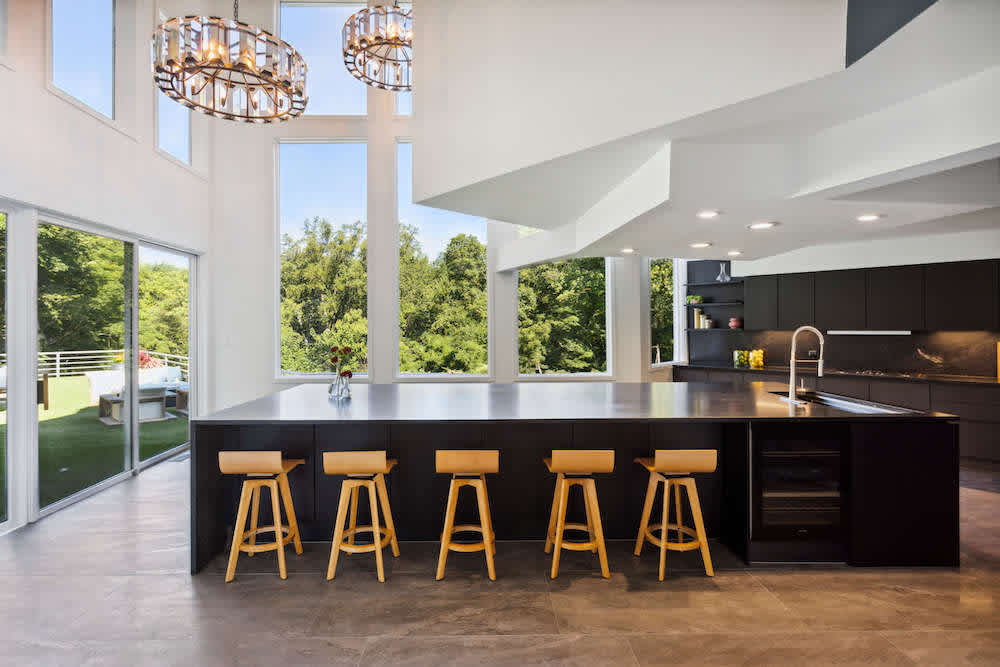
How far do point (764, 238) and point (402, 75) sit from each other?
3405 millimetres

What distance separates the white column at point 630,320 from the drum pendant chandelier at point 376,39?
4.40 metres

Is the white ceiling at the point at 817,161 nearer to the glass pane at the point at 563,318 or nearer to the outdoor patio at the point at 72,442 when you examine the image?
the glass pane at the point at 563,318

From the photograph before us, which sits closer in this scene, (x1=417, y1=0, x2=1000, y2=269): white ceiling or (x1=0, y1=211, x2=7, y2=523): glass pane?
(x1=417, y1=0, x2=1000, y2=269): white ceiling

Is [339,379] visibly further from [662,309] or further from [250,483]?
[662,309]

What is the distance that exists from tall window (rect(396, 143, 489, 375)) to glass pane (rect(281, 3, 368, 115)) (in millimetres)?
953

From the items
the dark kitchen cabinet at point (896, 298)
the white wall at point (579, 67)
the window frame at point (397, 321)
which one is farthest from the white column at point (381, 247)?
the dark kitchen cabinet at point (896, 298)

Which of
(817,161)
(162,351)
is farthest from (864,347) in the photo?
(162,351)

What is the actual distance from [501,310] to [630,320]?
1853 millimetres

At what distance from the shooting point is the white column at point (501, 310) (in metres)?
7.74

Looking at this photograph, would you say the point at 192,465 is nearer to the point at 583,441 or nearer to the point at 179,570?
the point at 179,570

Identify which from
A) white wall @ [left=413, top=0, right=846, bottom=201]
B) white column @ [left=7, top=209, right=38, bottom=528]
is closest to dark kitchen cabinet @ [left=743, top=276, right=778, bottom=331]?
white wall @ [left=413, top=0, right=846, bottom=201]

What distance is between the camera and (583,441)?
3.81 m

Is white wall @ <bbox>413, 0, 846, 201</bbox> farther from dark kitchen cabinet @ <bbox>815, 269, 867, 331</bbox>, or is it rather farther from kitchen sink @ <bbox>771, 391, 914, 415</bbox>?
dark kitchen cabinet @ <bbox>815, 269, 867, 331</bbox>

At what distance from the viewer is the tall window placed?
762 cm
